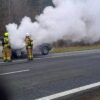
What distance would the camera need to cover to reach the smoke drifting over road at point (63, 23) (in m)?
24.3

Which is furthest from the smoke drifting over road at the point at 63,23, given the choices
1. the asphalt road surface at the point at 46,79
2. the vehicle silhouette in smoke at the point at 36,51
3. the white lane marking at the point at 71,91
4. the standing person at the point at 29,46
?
the white lane marking at the point at 71,91

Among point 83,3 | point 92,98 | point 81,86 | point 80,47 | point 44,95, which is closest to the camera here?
point 92,98

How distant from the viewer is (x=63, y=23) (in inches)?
982

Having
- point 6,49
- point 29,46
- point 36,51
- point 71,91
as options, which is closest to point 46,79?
point 71,91

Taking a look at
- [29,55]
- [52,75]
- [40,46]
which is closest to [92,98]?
[52,75]

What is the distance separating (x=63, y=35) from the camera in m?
25.9

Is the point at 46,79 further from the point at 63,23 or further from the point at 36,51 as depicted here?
the point at 36,51

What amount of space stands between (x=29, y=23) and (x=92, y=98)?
15.3 metres

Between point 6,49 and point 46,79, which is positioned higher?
point 6,49

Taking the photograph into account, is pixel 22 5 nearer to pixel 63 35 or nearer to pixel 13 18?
pixel 13 18

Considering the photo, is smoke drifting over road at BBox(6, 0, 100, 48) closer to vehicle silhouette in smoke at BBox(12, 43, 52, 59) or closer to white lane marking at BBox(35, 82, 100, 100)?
vehicle silhouette in smoke at BBox(12, 43, 52, 59)

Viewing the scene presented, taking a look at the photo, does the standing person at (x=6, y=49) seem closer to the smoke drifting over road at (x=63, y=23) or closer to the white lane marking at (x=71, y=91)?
the smoke drifting over road at (x=63, y=23)

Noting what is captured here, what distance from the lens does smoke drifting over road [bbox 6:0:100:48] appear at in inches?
958

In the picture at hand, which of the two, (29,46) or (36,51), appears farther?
(36,51)
